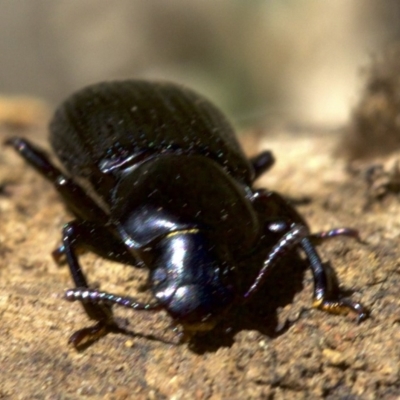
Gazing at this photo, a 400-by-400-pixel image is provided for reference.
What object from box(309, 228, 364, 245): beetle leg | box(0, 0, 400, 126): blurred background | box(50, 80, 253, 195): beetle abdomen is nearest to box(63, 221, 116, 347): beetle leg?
box(50, 80, 253, 195): beetle abdomen

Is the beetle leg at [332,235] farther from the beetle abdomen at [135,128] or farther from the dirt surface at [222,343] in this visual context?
the beetle abdomen at [135,128]

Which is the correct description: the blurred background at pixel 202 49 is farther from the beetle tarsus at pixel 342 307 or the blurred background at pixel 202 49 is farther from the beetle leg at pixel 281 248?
the beetle tarsus at pixel 342 307

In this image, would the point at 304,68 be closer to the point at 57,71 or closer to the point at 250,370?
the point at 57,71

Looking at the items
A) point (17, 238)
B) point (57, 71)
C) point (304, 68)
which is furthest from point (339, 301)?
point (57, 71)

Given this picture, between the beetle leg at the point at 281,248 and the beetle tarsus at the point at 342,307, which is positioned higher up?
the beetle leg at the point at 281,248

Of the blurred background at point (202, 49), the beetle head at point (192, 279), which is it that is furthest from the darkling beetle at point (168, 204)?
the blurred background at point (202, 49)

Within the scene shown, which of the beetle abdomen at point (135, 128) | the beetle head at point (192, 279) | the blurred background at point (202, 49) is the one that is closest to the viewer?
the beetle head at point (192, 279)

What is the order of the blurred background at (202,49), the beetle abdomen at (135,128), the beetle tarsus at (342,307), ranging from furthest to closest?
the blurred background at (202,49) < the beetle abdomen at (135,128) < the beetle tarsus at (342,307)

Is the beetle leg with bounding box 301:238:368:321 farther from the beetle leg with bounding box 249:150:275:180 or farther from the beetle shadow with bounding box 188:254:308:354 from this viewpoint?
the beetle leg with bounding box 249:150:275:180

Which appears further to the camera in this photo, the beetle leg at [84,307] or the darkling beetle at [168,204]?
the beetle leg at [84,307]
